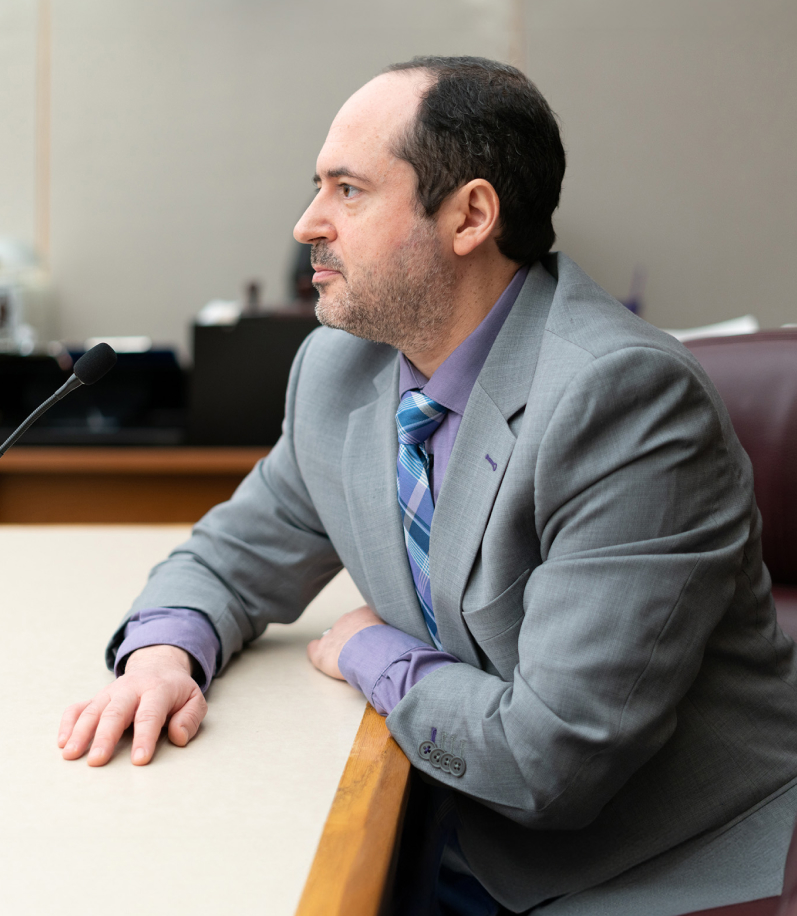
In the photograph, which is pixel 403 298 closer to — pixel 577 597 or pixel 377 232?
pixel 377 232

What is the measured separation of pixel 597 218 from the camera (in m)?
3.91

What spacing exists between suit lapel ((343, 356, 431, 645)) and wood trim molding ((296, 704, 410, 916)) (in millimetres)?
201

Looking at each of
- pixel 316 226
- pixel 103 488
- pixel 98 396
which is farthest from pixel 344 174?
Result: pixel 98 396

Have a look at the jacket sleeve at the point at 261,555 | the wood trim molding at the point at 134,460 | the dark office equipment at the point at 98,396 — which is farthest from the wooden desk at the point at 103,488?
the jacket sleeve at the point at 261,555

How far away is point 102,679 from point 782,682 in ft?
2.32

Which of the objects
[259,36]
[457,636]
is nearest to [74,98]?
[259,36]

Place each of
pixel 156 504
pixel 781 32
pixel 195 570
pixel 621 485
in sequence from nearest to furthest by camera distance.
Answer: pixel 621 485
pixel 195 570
pixel 156 504
pixel 781 32

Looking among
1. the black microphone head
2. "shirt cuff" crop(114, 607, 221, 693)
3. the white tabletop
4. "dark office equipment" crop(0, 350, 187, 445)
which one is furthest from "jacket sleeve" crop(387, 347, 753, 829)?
"dark office equipment" crop(0, 350, 187, 445)

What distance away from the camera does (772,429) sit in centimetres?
118

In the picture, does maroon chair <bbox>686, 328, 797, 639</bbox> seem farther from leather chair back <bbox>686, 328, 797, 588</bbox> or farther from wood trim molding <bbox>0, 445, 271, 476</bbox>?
wood trim molding <bbox>0, 445, 271, 476</bbox>

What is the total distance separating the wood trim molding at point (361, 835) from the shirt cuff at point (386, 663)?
0.06 m

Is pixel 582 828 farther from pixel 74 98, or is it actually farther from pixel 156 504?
pixel 74 98

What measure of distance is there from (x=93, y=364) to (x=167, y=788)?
467mm

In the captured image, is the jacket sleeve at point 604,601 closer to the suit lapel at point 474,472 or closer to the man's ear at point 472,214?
the suit lapel at point 474,472
